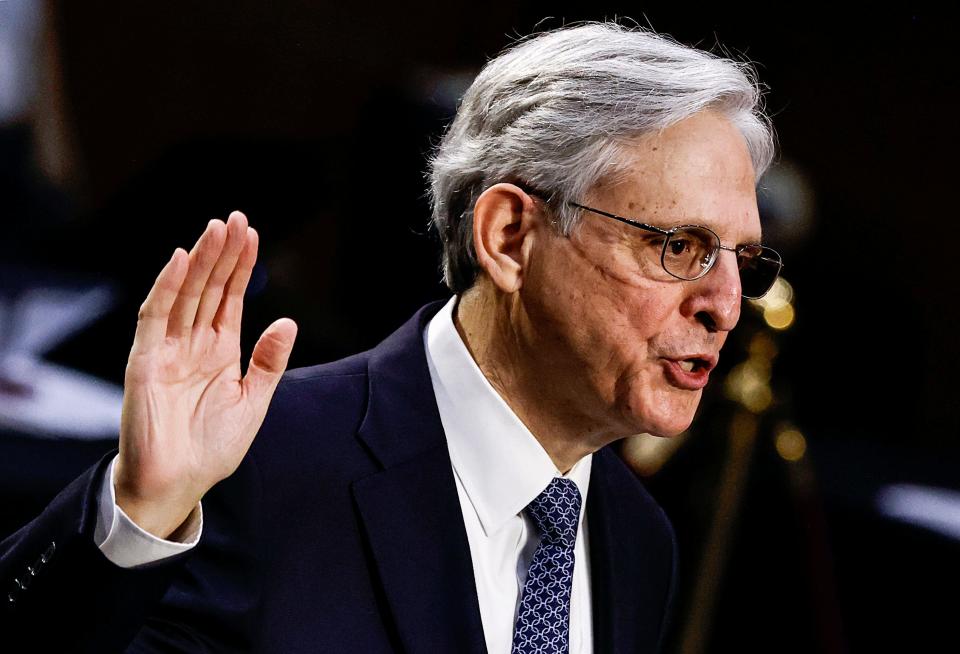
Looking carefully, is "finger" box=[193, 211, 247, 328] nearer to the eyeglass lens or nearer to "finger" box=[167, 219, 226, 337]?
"finger" box=[167, 219, 226, 337]

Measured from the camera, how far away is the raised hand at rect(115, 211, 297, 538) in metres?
1.14

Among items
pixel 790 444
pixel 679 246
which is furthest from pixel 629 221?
pixel 790 444

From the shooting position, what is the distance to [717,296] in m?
1.49

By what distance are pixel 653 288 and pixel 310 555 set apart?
1.84ft

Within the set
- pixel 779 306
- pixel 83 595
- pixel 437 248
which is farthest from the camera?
pixel 779 306

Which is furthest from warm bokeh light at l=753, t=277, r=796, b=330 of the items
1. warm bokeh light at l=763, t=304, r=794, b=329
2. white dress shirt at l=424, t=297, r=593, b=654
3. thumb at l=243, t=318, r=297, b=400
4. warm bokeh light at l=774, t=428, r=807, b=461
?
thumb at l=243, t=318, r=297, b=400

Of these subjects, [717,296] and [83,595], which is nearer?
[83,595]

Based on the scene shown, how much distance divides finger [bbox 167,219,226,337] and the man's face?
0.54 m

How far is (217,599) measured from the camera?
1.33 metres

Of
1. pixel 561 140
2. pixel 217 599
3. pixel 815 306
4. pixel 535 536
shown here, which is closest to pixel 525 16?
pixel 561 140

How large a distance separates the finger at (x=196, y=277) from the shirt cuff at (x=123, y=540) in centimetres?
18

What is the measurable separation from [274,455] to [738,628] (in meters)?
1.23

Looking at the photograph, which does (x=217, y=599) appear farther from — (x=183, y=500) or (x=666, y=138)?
(x=666, y=138)

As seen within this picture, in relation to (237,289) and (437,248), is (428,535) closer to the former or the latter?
(237,289)
